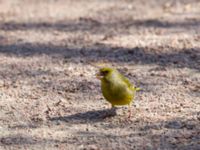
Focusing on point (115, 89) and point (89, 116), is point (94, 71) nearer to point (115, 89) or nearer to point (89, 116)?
point (89, 116)

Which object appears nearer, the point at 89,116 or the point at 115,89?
the point at 115,89

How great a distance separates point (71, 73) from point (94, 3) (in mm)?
3635

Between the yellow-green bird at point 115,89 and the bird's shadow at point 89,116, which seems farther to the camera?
the bird's shadow at point 89,116

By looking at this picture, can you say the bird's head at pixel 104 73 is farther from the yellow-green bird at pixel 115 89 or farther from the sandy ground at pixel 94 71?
the sandy ground at pixel 94 71

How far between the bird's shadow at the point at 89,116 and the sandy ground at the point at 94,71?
0.4 inches

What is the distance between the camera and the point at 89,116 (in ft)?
22.0

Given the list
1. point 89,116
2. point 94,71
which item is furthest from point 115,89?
point 94,71

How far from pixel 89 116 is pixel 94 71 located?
1.55 m

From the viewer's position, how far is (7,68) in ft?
27.4

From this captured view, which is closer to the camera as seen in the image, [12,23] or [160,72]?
[160,72]

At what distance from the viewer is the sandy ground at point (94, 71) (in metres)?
6.18

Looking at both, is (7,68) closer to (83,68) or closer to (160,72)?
Result: (83,68)

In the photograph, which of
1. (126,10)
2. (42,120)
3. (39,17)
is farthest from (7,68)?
(126,10)

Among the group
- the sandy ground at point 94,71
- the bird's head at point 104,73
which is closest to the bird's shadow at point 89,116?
the sandy ground at point 94,71
